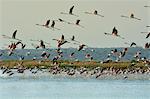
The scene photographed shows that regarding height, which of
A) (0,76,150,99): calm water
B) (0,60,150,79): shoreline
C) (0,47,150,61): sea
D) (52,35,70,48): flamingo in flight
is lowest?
(0,76,150,99): calm water

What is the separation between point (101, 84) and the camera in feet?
12.1

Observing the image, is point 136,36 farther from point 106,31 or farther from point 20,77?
point 20,77

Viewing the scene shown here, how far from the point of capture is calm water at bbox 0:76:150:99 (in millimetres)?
3637

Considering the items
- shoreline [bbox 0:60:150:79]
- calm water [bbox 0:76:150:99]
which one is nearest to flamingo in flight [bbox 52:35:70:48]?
shoreline [bbox 0:60:150:79]

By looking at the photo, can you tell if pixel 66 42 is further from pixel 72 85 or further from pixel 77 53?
pixel 72 85

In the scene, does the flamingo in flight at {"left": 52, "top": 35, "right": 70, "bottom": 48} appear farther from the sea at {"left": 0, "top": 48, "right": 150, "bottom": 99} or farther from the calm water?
the calm water

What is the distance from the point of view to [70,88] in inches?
144

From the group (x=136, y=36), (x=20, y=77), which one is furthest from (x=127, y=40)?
(x=20, y=77)

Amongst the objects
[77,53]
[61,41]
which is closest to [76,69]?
[77,53]

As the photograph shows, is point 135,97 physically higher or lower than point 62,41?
lower

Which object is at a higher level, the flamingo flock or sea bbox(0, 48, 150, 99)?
the flamingo flock

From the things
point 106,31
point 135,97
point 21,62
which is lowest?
point 135,97

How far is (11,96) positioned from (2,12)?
0.65m

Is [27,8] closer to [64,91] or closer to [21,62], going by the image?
[21,62]
